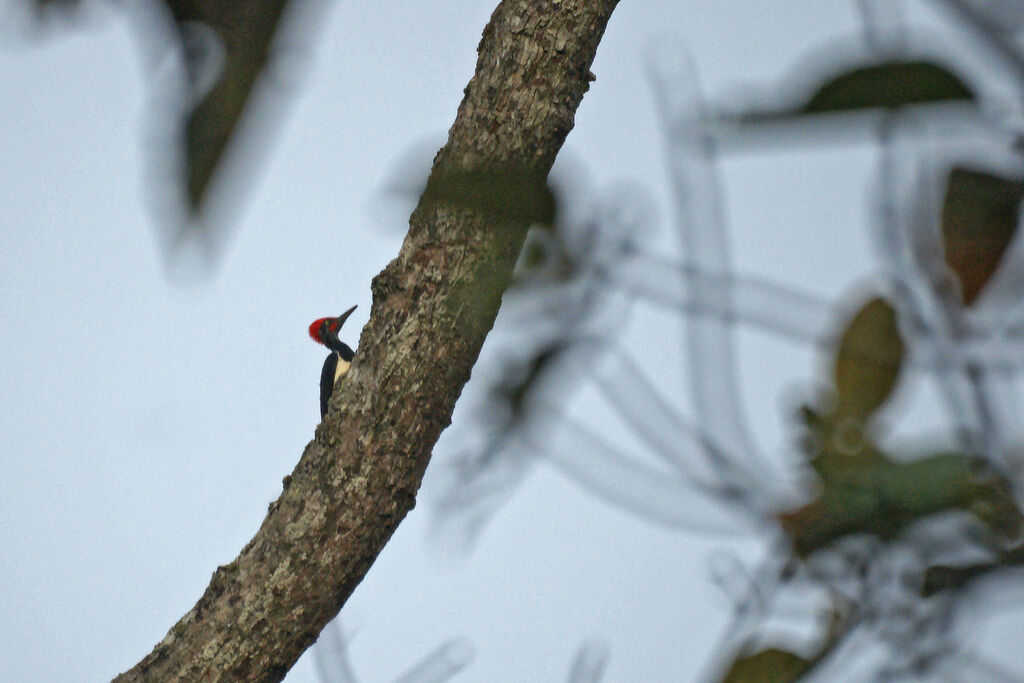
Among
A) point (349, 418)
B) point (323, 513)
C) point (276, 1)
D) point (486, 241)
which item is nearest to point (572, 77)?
point (486, 241)

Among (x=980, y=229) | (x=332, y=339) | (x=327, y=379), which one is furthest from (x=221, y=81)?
(x=332, y=339)

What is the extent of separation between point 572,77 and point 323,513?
3.99 feet

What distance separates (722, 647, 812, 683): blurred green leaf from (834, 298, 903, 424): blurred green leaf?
182mm

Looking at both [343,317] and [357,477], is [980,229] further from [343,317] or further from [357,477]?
[343,317]

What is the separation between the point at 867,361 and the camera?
0.71 m

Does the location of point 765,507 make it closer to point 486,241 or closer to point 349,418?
point 486,241

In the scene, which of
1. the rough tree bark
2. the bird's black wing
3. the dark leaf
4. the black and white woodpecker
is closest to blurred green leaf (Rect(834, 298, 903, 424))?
the dark leaf

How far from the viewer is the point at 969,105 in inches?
22.9

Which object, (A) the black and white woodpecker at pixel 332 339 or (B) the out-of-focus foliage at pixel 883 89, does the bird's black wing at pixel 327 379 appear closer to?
(A) the black and white woodpecker at pixel 332 339

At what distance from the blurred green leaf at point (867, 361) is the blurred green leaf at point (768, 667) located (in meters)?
0.18


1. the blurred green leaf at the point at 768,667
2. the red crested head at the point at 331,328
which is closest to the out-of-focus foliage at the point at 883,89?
the blurred green leaf at the point at 768,667


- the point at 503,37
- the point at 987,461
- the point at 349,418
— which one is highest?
the point at 503,37

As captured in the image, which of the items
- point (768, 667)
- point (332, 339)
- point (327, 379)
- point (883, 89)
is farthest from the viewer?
point (332, 339)

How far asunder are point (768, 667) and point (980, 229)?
1.14 feet
